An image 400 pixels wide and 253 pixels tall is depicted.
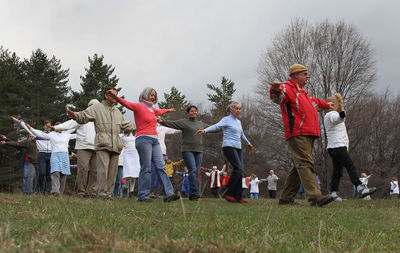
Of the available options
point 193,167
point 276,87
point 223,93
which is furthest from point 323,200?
point 223,93

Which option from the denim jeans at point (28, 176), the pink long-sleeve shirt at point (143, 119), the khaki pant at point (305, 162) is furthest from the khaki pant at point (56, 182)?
the khaki pant at point (305, 162)

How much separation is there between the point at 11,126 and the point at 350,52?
95.8ft

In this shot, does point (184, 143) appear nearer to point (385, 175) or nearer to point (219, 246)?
point (219, 246)

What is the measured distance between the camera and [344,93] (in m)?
29.8

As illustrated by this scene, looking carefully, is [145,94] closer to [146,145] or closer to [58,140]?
[146,145]

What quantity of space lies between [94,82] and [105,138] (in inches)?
1488

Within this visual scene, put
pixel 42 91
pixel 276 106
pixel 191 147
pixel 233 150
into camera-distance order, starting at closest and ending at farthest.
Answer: pixel 233 150, pixel 191 147, pixel 276 106, pixel 42 91

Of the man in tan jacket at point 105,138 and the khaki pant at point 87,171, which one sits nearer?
the man in tan jacket at point 105,138

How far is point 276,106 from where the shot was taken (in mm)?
30469

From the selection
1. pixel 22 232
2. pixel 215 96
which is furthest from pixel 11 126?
pixel 22 232

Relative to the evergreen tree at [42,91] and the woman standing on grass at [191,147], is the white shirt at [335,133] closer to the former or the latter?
the woman standing on grass at [191,147]

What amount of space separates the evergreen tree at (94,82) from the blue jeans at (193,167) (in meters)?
33.7

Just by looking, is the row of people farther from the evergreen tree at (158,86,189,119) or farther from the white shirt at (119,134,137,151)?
the evergreen tree at (158,86,189,119)

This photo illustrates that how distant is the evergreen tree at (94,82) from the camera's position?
42375mm
